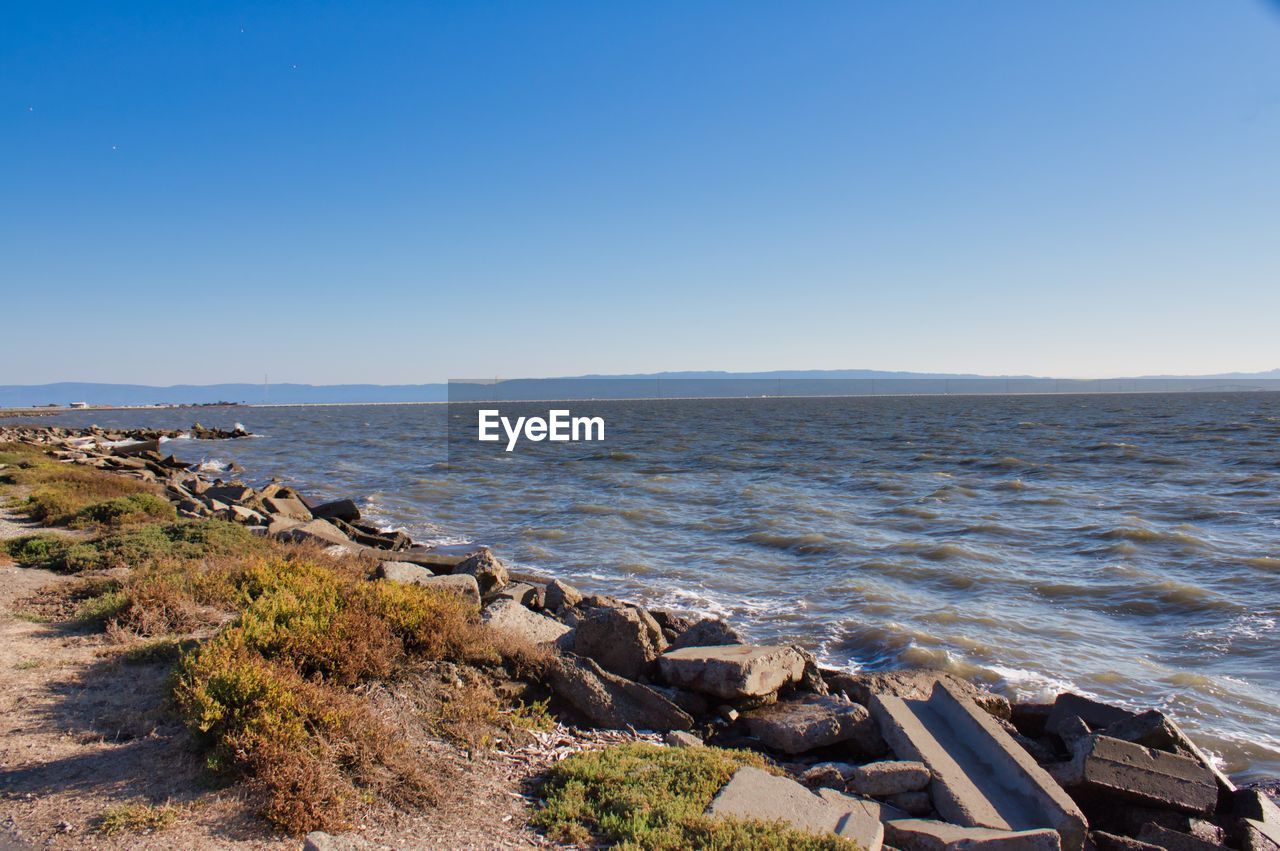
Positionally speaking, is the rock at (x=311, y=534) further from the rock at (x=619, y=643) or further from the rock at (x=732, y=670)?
the rock at (x=732, y=670)

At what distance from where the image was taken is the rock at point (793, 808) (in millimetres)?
4859

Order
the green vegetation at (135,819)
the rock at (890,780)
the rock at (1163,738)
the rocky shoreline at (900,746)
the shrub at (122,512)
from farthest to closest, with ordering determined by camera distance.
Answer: the shrub at (122,512)
the rock at (1163,738)
the rock at (890,780)
the rocky shoreline at (900,746)
the green vegetation at (135,819)

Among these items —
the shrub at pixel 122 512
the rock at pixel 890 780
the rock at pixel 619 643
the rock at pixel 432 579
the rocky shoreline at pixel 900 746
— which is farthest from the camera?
the shrub at pixel 122 512

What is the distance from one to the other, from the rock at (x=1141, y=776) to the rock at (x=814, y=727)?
1.51 metres

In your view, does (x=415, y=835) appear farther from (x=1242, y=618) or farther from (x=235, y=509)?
(x=235, y=509)

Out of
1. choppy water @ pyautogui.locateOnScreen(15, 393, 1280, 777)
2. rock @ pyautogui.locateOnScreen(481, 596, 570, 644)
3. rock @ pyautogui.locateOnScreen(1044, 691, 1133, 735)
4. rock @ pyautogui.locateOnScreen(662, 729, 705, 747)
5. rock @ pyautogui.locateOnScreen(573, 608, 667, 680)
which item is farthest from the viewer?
choppy water @ pyautogui.locateOnScreen(15, 393, 1280, 777)

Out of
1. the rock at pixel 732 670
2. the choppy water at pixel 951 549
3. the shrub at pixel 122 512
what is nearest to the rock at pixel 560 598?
the choppy water at pixel 951 549

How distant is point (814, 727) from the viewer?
6.85 m

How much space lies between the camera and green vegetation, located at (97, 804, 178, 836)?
4.50 metres

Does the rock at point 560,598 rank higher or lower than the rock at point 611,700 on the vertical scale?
lower

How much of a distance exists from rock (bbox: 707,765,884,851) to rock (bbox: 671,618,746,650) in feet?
9.75

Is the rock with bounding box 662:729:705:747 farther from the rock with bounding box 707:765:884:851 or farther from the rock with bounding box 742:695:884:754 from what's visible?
the rock with bounding box 707:765:884:851

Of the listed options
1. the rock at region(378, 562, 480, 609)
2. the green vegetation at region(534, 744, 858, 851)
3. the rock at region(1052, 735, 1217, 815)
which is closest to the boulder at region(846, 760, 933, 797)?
the green vegetation at region(534, 744, 858, 851)

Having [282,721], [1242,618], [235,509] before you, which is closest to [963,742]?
[282,721]
